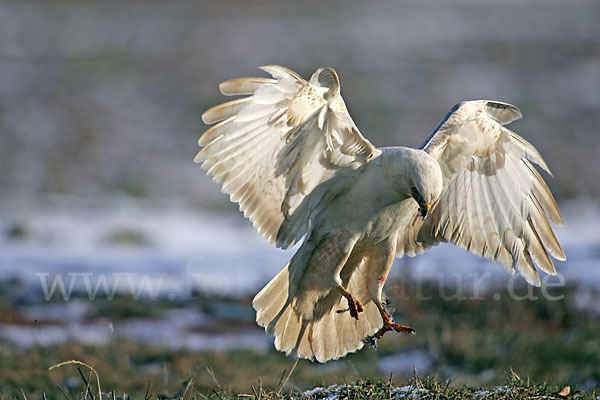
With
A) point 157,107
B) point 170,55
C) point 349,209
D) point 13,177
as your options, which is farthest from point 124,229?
point 170,55

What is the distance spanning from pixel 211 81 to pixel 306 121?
846 inches

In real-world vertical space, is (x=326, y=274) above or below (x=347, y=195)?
below

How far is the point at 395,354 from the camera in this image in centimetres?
736

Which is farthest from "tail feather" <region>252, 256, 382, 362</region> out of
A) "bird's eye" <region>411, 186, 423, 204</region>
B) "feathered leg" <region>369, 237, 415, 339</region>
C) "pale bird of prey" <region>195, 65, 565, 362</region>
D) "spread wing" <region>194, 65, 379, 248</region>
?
"bird's eye" <region>411, 186, 423, 204</region>

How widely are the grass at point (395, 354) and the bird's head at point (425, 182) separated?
1.46 metres

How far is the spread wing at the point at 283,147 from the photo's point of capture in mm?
4559

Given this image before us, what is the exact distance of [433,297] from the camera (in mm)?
8633

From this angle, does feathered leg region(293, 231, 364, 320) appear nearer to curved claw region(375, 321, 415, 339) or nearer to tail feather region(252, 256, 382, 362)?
tail feather region(252, 256, 382, 362)

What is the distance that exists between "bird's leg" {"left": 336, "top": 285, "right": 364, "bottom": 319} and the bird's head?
0.80 meters

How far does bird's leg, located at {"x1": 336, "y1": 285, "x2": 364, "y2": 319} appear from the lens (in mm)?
4986

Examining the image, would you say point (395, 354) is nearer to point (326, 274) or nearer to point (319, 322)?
point (319, 322)

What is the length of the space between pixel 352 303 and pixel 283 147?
1.12 m

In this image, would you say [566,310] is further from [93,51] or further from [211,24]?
[211,24]

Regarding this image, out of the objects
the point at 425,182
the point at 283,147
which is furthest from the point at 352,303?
the point at 283,147
